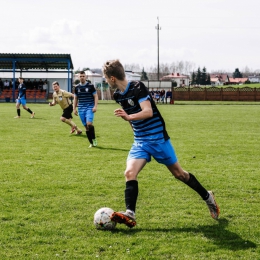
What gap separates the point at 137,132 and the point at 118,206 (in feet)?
4.21

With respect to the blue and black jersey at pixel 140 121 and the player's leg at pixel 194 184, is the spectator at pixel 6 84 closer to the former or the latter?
the blue and black jersey at pixel 140 121

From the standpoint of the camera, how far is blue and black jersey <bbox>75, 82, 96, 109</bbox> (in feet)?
43.1

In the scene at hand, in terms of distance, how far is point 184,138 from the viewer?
49.5 feet

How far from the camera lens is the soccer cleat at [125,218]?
5.19 meters

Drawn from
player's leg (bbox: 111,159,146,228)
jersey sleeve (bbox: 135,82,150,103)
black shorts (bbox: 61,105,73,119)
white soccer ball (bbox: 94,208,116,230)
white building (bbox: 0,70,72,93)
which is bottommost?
white soccer ball (bbox: 94,208,116,230)

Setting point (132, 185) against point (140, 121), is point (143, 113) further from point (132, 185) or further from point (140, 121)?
point (132, 185)

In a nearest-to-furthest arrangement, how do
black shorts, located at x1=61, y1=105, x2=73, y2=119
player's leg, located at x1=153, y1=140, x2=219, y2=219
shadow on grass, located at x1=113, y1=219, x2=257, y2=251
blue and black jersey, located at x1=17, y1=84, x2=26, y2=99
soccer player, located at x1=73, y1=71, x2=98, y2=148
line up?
1. shadow on grass, located at x1=113, y1=219, x2=257, y2=251
2. player's leg, located at x1=153, y1=140, x2=219, y2=219
3. soccer player, located at x1=73, y1=71, x2=98, y2=148
4. black shorts, located at x1=61, y1=105, x2=73, y2=119
5. blue and black jersey, located at x1=17, y1=84, x2=26, y2=99

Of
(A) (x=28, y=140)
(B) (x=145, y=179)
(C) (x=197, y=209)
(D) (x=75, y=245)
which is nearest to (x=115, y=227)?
(D) (x=75, y=245)

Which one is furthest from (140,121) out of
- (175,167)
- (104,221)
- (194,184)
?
(104,221)

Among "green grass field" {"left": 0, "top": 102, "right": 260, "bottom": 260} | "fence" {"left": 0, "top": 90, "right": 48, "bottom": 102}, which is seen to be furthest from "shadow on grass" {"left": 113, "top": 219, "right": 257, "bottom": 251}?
"fence" {"left": 0, "top": 90, "right": 48, "bottom": 102}

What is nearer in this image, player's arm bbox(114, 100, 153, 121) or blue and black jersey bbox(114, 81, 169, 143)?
player's arm bbox(114, 100, 153, 121)

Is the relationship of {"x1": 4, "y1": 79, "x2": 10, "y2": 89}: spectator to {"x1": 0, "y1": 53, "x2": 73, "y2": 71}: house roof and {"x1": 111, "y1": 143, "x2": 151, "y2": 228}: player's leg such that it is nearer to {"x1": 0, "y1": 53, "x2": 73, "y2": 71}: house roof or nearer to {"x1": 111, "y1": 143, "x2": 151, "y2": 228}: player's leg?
{"x1": 0, "y1": 53, "x2": 73, "y2": 71}: house roof

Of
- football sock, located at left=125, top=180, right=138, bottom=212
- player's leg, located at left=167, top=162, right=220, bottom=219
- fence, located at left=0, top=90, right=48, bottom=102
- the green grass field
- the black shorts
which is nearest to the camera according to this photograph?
the green grass field

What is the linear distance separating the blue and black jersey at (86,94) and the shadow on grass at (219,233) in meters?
8.06
